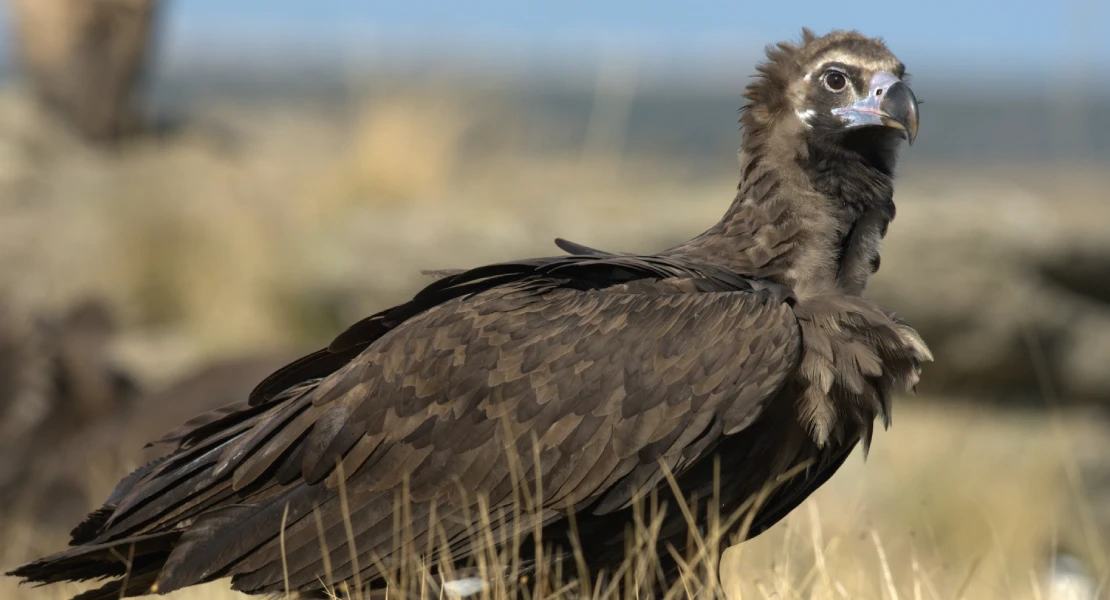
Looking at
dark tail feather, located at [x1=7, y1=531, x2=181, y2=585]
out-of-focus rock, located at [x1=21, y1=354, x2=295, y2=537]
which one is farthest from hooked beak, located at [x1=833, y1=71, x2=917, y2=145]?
out-of-focus rock, located at [x1=21, y1=354, x2=295, y2=537]

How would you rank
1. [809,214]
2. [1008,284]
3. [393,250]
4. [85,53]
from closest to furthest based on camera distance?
[809,214] → [1008,284] → [393,250] → [85,53]

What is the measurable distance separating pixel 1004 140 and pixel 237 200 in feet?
86.8

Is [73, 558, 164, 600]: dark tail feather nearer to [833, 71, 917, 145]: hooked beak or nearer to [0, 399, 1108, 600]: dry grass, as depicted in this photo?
[833, 71, 917, 145]: hooked beak

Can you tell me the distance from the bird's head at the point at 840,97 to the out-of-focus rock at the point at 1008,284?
4.57 m

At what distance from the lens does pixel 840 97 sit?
4555mm

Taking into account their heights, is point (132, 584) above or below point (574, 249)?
below

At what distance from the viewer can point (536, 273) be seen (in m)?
4.39

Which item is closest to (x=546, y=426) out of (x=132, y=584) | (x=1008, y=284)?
(x=132, y=584)

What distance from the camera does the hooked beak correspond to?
4.40 m

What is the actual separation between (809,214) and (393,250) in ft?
18.7

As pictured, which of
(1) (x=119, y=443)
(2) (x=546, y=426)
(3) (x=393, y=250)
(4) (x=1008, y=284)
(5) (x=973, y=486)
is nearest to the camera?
(2) (x=546, y=426)

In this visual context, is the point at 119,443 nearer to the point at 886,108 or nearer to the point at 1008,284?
the point at 886,108

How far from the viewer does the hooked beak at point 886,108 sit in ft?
14.4

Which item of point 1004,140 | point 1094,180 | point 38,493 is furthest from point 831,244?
point 1004,140
